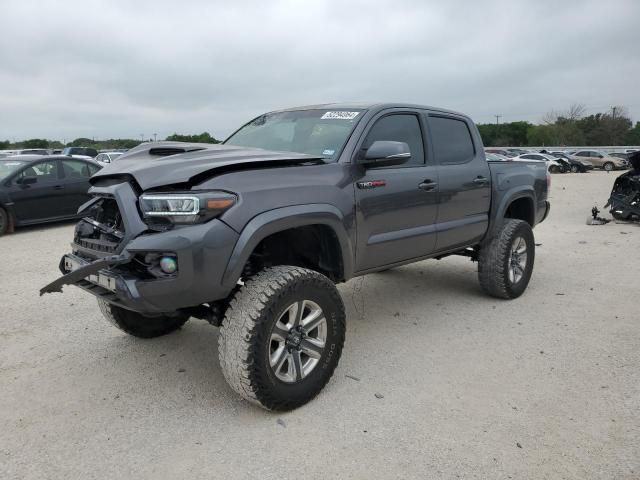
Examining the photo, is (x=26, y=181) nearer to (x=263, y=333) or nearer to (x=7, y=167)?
(x=7, y=167)

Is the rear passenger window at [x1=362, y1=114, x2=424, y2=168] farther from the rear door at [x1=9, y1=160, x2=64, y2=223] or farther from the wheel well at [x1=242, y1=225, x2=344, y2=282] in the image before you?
the rear door at [x1=9, y1=160, x2=64, y2=223]

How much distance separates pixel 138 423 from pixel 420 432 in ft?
5.36

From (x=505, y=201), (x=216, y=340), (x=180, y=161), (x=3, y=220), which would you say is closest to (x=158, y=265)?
(x=180, y=161)

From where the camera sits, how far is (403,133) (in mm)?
4219

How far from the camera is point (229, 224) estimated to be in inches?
109

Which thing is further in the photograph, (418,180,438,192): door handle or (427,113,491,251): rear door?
(427,113,491,251): rear door

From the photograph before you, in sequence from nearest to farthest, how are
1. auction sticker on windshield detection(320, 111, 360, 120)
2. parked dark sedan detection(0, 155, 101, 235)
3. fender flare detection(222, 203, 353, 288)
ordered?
fender flare detection(222, 203, 353, 288) < auction sticker on windshield detection(320, 111, 360, 120) < parked dark sedan detection(0, 155, 101, 235)

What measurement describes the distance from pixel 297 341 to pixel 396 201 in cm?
139

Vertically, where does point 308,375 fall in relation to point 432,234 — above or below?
below

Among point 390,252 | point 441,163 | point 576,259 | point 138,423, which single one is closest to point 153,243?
point 138,423

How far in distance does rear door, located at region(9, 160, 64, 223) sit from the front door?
27.0 ft

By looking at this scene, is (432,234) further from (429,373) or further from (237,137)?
(237,137)

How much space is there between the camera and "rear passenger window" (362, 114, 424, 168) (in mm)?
3934

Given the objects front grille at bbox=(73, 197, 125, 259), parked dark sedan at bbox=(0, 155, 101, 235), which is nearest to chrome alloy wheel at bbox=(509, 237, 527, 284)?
front grille at bbox=(73, 197, 125, 259)
